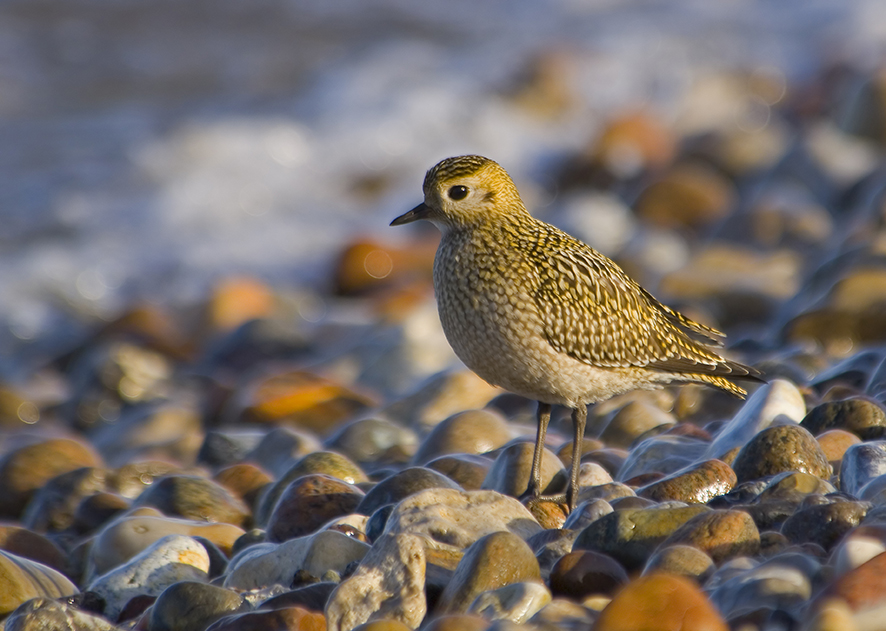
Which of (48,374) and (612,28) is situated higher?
(612,28)

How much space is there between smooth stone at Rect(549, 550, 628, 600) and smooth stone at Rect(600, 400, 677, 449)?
231 cm

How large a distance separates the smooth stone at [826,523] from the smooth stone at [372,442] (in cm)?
298

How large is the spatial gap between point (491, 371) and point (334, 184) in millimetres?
11550

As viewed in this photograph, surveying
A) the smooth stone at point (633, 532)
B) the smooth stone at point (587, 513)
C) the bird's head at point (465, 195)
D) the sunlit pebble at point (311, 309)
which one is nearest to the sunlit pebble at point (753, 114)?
the sunlit pebble at point (311, 309)

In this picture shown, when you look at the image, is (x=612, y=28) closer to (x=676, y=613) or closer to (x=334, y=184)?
(x=334, y=184)

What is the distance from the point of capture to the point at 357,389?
26.9 ft

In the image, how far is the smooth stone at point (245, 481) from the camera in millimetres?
5707

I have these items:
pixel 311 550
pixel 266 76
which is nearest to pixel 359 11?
pixel 266 76

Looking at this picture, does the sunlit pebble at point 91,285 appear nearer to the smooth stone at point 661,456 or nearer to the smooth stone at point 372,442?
the smooth stone at point 372,442

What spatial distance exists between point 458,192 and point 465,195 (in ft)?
0.12

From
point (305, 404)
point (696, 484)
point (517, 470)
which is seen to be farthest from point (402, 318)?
point (696, 484)

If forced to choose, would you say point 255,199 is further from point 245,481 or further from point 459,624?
point 459,624

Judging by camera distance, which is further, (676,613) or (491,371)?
(491,371)

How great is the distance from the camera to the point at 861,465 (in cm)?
414
